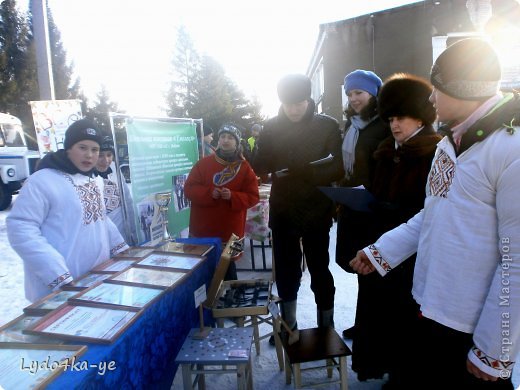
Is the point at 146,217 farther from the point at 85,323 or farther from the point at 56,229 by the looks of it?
the point at 85,323

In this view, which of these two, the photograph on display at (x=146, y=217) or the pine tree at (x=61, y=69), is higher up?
the pine tree at (x=61, y=69)

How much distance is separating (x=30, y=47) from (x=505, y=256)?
22266mm

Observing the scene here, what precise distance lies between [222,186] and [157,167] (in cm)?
73

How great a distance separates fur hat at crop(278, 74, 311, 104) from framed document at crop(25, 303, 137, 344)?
5.36ft

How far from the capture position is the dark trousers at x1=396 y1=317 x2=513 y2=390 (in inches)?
45.9

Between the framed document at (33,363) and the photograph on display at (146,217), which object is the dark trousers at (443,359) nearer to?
the framed document at (33,363)

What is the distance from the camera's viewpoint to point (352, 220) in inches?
91.1

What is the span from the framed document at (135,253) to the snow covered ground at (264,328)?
0.88 metres

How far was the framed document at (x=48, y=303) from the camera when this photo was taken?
1.55m

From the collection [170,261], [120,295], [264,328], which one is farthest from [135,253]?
[264,328]

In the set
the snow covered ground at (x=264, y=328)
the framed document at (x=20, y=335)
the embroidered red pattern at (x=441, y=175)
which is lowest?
the snow covered ground at (x=264, y=328)

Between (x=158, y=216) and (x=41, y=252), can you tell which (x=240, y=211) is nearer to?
(x=158, y=216)

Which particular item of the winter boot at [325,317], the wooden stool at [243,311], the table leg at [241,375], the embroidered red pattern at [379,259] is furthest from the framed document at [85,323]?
the winter boot at [325,317]

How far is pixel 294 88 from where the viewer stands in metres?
2.41
